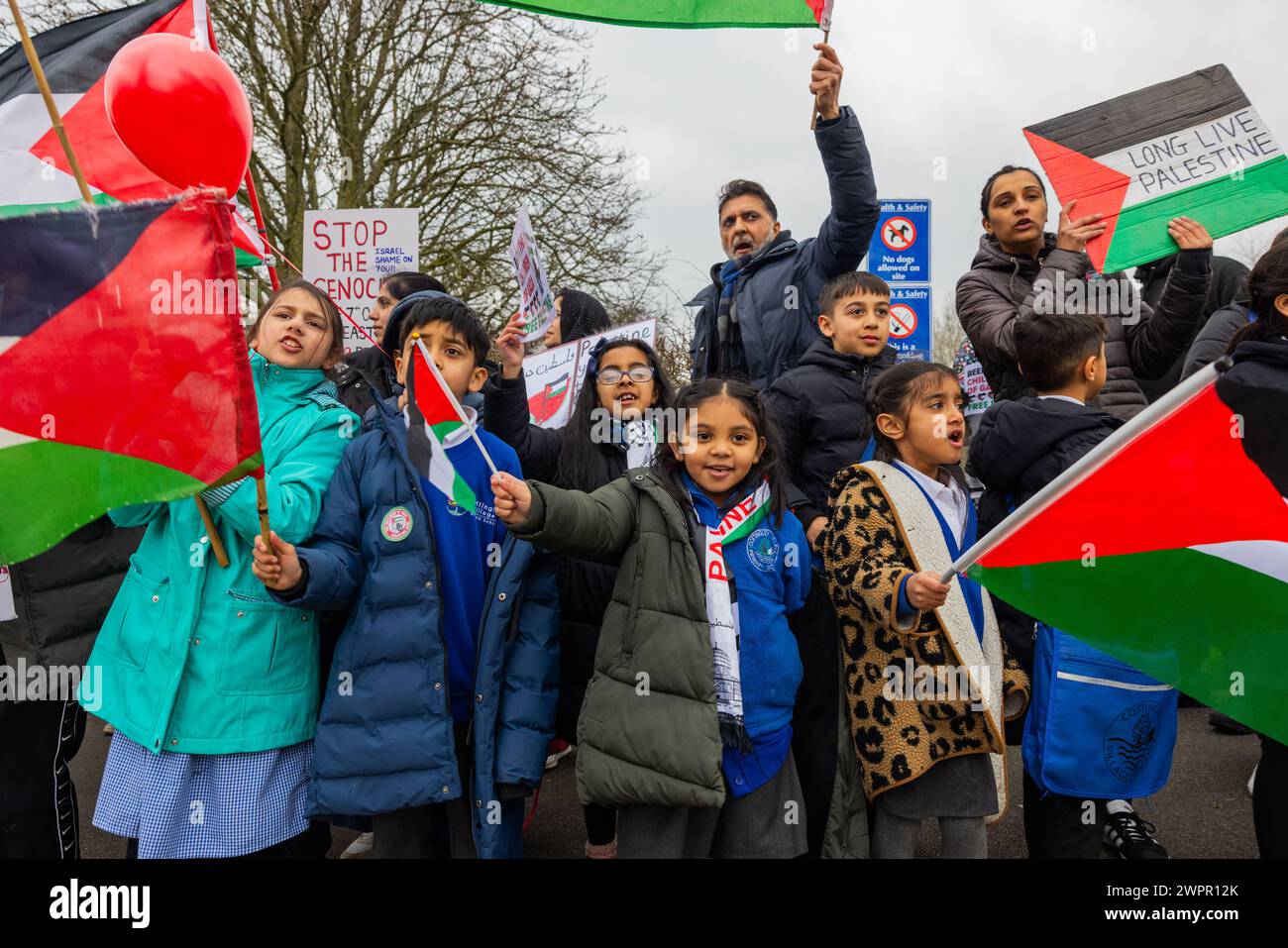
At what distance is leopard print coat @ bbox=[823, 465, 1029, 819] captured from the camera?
8.67ft

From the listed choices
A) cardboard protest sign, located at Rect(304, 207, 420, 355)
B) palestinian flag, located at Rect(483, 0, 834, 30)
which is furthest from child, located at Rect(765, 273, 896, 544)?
cardboard protest sign, located at Rect(304, 207, 420, 355)

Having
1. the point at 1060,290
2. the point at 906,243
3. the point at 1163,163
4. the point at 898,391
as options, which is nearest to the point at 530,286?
the point at 898,391

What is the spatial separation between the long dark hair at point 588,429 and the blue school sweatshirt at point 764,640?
631 millimetres

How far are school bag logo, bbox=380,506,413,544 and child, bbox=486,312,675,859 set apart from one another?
54cm

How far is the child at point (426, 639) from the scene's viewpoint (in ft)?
8.44

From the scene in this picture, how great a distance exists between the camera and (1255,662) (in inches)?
82.4

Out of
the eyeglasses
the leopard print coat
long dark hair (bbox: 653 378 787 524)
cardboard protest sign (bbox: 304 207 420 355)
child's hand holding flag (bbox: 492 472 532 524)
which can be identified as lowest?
the leopard print coat

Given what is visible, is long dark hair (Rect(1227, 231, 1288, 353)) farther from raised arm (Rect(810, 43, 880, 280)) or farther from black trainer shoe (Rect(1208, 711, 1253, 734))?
black trainer shoe (Rect(1208, 711, 1253, 734))

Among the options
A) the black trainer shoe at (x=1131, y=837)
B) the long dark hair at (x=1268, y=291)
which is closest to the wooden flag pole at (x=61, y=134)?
the long dark hair at (x=1268, y=291)

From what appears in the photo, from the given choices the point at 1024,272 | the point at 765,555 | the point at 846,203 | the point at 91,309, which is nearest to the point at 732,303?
the point at 846,203

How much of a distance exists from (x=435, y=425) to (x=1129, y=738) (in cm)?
209

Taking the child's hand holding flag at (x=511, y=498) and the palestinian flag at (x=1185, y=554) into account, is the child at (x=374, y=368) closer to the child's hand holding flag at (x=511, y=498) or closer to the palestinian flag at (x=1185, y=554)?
the child's hand holding flag at (x=511, y=498)

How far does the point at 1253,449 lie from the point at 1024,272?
181 cm
